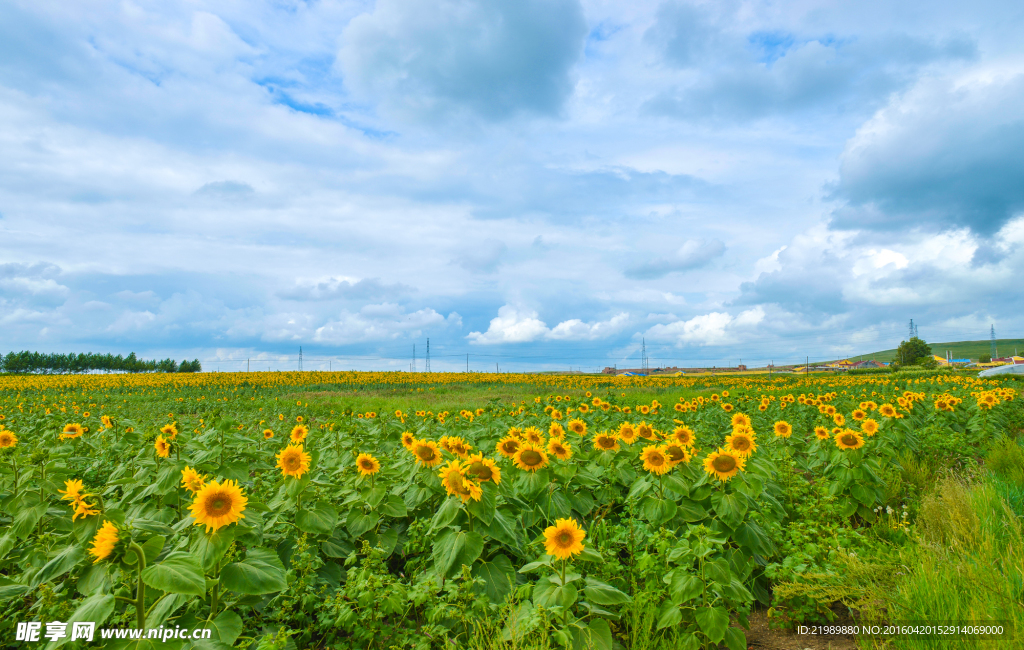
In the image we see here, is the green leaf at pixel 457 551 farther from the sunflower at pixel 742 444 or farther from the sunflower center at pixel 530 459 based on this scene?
the sunflower at pixel 742 444

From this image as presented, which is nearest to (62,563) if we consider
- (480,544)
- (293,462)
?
(293,462)

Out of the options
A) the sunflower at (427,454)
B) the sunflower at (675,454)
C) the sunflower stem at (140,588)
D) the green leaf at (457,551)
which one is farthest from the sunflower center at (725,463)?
the sunflower stem at (140,588)

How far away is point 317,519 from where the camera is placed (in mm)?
3693

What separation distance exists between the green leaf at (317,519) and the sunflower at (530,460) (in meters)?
1.48

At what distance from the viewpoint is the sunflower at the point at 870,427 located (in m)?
7.11

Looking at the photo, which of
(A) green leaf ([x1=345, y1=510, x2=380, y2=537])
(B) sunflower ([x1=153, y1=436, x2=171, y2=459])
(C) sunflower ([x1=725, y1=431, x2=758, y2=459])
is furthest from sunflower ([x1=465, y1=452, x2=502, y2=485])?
(B) sunflower ([x1=153, y1=436, x2=171, y2=459])

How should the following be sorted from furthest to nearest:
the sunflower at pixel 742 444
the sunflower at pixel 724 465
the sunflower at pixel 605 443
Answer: the sunflower at pixel 605 443, the sunflower at pixel 742 444, the sunflower at pixel 724 465

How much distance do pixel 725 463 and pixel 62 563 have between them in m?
4.45

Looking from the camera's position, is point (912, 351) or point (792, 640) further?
point (912, 351)

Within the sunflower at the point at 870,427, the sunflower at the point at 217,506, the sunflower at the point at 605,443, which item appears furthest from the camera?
the sunflower at the point at 870,427

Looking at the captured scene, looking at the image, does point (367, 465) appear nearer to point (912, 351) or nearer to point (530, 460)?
point (530, 460)

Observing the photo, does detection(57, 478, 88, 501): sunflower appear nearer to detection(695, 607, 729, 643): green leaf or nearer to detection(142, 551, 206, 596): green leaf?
detection(142, 551, 206, 596): green leaf

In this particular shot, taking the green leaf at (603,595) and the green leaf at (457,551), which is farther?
the green leaf at (457,551)

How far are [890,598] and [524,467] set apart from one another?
2668 mm
